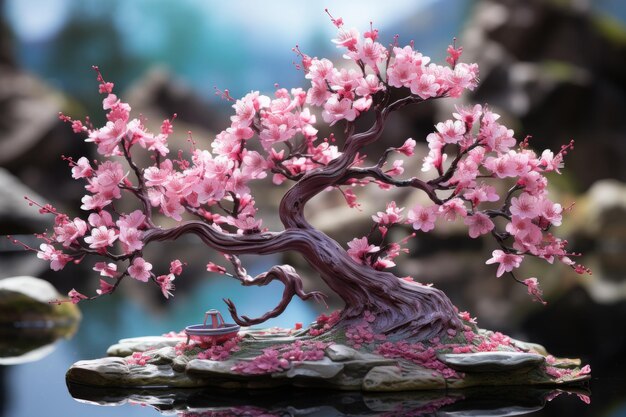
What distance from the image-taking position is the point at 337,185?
140 inches

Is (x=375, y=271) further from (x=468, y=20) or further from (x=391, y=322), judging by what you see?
(x=468, y=20)

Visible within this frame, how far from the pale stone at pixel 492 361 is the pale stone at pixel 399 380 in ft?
0.31

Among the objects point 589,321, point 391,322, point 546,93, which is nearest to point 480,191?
point 391,322

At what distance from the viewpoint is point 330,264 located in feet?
11.2

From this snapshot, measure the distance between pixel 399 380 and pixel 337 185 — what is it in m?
0.96

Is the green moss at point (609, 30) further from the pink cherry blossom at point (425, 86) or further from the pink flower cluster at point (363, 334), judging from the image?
the pink flower cluster at point (363, 334)

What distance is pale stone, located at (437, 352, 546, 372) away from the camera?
122 inches

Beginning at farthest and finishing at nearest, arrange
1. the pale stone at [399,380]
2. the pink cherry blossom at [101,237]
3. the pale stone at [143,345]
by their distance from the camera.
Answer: the pale stone at [143,345] < the pink cherry blossom at [101,237] < the pale stone at [399,380]

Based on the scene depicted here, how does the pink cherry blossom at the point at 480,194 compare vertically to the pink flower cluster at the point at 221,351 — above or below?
above

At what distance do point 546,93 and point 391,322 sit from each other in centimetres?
1125

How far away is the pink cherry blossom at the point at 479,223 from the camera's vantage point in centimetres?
329

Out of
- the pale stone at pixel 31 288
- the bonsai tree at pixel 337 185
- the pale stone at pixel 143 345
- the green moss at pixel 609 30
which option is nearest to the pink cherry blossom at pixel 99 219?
the bonsai tree at pixel 337 185

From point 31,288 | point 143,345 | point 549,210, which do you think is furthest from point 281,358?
point 31,288

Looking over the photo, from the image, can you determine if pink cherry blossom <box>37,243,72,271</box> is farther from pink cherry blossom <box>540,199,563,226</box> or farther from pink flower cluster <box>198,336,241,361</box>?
pink cherry blossom <box>540,199,563,226</box>
